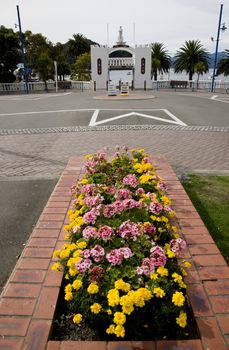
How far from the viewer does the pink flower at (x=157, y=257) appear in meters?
2.32

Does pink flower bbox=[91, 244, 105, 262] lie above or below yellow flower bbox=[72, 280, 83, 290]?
above

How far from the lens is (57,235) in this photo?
3471 mm

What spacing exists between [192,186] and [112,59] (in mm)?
36851

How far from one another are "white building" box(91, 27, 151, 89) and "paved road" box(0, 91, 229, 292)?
82.1 feet

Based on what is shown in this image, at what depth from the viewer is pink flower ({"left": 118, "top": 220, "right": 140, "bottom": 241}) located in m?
2.60

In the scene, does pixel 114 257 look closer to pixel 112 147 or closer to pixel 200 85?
pixel 112 147

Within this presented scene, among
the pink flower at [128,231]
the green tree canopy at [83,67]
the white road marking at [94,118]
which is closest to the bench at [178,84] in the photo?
the green tree canopy at [83,67]

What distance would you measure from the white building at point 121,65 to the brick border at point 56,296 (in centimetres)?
3699

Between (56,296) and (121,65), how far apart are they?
39.7 meters

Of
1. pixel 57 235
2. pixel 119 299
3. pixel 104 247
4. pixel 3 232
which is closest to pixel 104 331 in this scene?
pixel 119 299

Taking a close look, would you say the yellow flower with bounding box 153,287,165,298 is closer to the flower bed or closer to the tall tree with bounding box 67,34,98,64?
the flower bed

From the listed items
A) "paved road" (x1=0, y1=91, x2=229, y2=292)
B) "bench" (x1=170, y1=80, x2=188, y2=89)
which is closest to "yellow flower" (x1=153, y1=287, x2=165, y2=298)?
"paved road" (x1=0, y1=91, x2=229, y2=292)

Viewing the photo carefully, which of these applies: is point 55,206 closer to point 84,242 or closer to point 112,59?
point 84,242

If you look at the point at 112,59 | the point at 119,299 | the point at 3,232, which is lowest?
the point at 3,232
